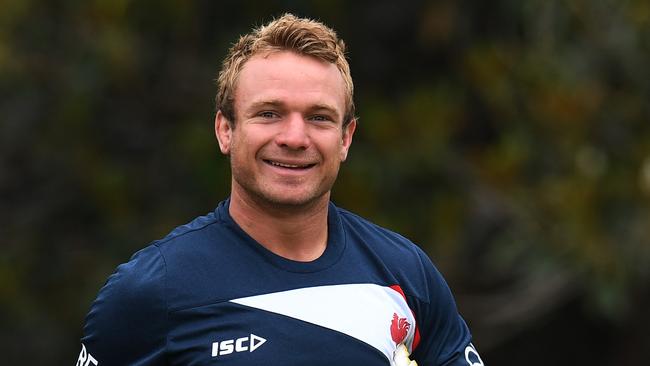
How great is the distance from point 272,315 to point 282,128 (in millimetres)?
498

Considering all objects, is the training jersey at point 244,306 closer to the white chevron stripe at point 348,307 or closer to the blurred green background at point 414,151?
the white chevron stripe at point 348,307

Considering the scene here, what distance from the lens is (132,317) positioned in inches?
145

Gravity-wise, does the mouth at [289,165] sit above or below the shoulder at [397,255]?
above

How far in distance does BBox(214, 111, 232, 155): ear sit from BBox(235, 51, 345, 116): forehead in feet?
0.31

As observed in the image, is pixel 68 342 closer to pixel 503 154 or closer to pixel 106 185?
pixel 106 185

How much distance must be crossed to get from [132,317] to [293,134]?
0.64 meters

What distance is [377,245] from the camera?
4.06 metres

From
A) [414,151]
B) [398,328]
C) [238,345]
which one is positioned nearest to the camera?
[238,345]

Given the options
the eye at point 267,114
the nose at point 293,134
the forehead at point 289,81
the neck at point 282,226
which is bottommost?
the neck at point 282,226

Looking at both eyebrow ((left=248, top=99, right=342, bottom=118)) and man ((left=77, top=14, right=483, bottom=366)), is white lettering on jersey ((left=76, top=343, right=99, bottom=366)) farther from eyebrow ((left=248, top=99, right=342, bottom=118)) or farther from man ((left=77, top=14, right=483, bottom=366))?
eyebrow ((left=248, top=99, right=342, bottom=118))

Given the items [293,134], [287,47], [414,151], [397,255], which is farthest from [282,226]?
[414,151]

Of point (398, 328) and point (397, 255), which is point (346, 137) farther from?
point (398, 328)

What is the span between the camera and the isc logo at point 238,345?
3.64m

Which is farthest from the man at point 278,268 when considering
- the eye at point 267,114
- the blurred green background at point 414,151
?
the blurred green background at point 414,151
